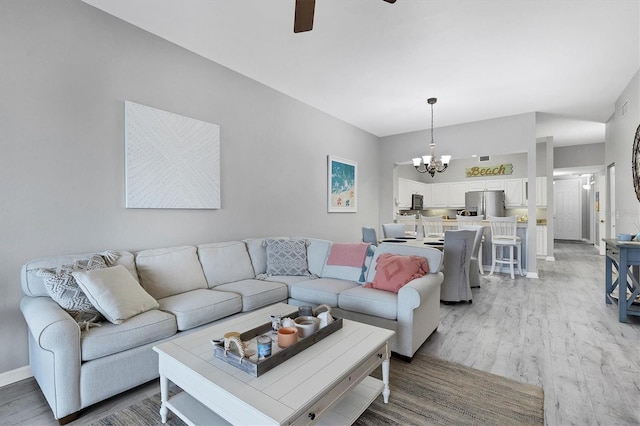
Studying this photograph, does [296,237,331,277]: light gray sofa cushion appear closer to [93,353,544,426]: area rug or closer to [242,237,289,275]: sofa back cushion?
[242,237,289,275]: sofa back cushion

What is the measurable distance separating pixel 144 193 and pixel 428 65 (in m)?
3.39

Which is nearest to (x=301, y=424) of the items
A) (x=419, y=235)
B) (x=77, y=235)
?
(x=77, y=235)

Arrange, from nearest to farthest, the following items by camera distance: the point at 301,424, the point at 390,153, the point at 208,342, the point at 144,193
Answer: the point at 301,424, the point at 208,342, the point at 144,193, the point at 390,153

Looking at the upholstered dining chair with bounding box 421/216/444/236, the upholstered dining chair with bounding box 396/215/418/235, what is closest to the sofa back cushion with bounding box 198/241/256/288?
the upholstered dining chair with bounding box 421/216/444/236

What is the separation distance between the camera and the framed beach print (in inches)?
215

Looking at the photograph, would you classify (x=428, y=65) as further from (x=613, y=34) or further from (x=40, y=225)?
(x=40, y=225)

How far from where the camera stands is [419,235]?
15.2ft

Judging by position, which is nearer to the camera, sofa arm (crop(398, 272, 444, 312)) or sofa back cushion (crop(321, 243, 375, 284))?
sofa arm (crop(398, 272, 444, 312))

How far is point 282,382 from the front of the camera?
1.40 m

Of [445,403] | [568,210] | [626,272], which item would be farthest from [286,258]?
[568,210]

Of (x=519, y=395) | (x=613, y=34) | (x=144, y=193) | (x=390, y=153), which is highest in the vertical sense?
(x=613, y=34)

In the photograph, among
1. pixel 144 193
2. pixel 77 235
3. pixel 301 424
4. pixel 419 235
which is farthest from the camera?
pixel 419 235

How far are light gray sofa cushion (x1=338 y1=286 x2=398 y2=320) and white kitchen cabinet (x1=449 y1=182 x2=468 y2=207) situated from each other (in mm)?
6401

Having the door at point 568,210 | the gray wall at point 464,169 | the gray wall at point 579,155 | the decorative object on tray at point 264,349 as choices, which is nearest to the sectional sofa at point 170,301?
the decorative object on tray at point 264,349
